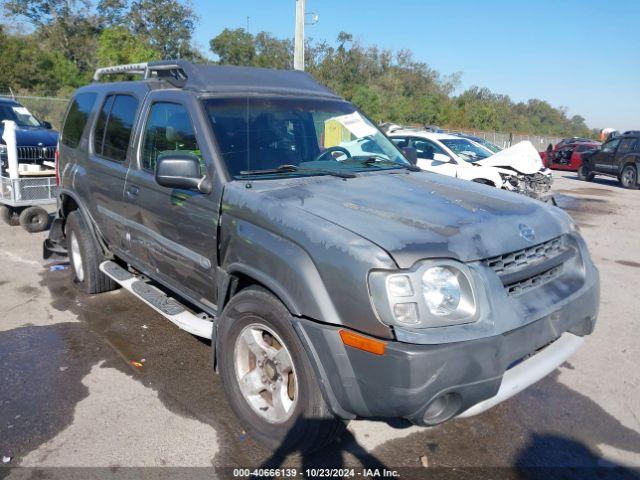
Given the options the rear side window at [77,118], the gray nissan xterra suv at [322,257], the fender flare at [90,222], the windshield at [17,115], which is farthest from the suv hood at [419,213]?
the windshield at [17,115]

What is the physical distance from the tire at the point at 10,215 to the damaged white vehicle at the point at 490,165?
A: 7.08 metres

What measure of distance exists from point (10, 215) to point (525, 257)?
8.37m

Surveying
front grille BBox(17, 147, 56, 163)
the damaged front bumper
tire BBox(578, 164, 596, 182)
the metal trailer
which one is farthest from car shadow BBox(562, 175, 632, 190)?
the metal trailer

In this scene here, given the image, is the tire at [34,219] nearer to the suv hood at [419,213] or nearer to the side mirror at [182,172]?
the side mirror at [182,172]

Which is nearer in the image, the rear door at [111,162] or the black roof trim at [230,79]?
the black roof trim at [230,79]

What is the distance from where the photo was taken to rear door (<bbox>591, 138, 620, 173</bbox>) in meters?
18.7

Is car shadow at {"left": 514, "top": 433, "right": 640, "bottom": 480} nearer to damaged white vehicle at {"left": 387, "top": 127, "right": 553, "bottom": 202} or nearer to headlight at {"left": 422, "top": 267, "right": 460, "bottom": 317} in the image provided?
headlight at {"left": 422, "top": 267, "right": 460, "bottom": 317}

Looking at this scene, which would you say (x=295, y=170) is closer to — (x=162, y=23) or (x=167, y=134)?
(x=167, y=134)

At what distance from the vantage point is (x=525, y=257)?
2791 mm

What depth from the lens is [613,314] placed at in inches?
211

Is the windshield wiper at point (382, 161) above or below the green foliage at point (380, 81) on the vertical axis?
below

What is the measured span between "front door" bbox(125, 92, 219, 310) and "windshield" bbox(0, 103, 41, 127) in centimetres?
797

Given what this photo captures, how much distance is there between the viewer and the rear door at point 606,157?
737 inches

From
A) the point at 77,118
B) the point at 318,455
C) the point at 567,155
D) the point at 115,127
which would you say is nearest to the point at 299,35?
the point at 77,118
